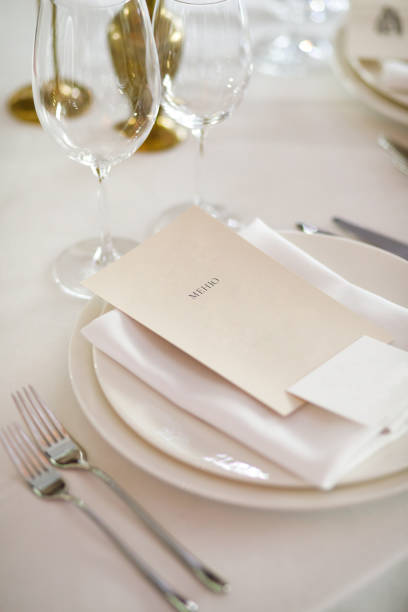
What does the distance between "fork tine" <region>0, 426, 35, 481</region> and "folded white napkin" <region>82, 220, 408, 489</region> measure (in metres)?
0.11

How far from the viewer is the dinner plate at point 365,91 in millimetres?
1015

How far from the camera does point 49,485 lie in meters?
Answer: 0.55

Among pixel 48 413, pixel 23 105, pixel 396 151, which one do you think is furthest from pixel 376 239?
pixel 23 105

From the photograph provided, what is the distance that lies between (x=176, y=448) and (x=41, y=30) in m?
0.43

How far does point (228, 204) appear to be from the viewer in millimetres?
909

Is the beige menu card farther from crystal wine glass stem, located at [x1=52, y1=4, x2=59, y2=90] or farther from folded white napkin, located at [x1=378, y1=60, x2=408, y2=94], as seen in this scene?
folded white napkin, located at [x1=378, y1=60, x2=408, y2=94]

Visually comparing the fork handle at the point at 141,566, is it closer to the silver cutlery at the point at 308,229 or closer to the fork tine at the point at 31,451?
the fork tine at the point at 31,451

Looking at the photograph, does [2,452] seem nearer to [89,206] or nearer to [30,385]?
[30,385]

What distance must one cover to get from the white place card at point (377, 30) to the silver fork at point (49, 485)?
846 mm

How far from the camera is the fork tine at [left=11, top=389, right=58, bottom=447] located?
22.7 inches

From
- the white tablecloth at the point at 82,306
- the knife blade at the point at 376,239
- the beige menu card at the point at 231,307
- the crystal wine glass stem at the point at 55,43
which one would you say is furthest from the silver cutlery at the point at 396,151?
the crystal wine glass stem at the point at 55,43

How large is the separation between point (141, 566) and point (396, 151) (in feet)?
2.42

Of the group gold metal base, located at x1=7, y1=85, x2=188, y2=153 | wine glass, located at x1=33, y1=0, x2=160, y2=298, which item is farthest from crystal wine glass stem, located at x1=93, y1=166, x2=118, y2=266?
gold metal base, located at x1=7, y1=85, x2=188, y2=153

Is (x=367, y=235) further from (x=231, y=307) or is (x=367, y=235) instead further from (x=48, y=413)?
(x=48, y=413)
